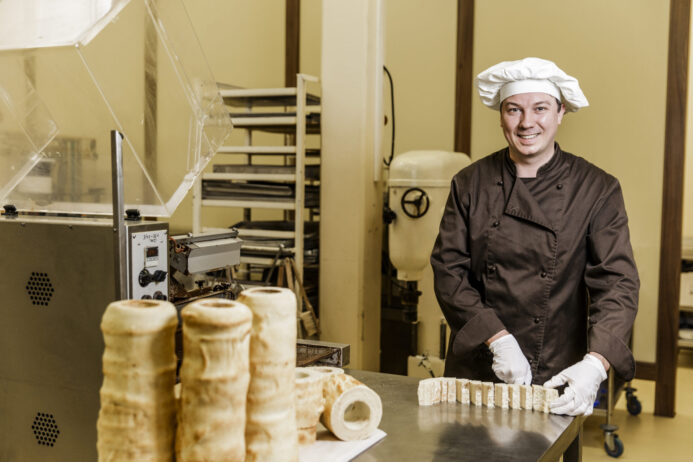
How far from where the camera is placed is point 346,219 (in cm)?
380

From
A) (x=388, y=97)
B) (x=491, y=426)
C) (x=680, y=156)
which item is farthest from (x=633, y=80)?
(x=491, y=426)

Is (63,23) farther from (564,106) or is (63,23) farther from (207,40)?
(207,40)

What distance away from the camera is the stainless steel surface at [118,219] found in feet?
4.75

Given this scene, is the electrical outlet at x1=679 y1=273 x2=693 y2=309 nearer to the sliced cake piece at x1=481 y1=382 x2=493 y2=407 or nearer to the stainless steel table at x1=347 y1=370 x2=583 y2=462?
the stainless steel table at x1=347 y1=370 x2=583 y2=462

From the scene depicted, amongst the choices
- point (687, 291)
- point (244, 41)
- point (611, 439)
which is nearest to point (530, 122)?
point (611, 439)

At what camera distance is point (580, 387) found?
165 cm

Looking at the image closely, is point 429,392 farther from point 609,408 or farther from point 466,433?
point 609,408

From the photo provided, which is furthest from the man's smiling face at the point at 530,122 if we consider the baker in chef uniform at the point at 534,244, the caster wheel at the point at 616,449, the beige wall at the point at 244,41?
the beige wall at the point at 244,41

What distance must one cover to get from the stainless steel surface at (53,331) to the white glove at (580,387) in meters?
0.98

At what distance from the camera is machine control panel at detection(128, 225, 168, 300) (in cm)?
151

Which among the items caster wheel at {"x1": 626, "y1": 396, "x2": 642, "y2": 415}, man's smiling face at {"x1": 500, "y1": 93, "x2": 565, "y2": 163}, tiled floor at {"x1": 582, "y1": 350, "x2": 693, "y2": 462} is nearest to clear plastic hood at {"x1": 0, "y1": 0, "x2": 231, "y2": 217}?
man's smiling face at {"x1": 500, "y1": 93, "x2": 565, "y2": 163}

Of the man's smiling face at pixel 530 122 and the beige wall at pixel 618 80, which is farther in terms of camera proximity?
the beige wall at pixel 618 80

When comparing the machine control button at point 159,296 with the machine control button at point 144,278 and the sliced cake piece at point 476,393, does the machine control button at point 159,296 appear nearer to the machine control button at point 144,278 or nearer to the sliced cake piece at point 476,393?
the machine control button at point 144,278

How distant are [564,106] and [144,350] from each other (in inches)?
68.8
